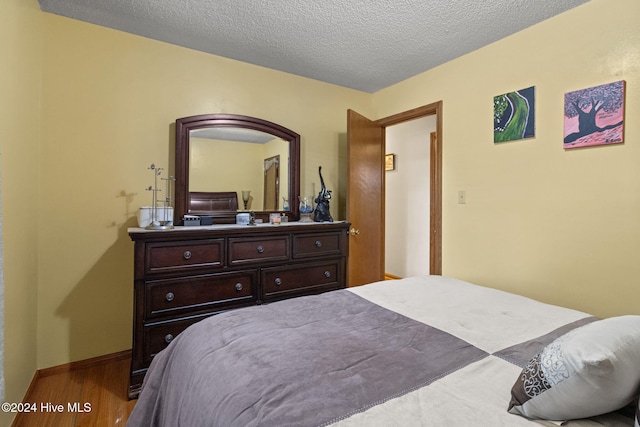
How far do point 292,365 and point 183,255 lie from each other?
1.48 meters

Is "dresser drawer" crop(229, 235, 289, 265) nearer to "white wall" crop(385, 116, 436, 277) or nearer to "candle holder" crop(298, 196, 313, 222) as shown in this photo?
"candle holder" crop(298, 196, 313, 222)

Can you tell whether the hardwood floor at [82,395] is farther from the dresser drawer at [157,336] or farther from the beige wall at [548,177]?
the beige wall at [548,177]

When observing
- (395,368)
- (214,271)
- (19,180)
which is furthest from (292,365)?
(19,180)

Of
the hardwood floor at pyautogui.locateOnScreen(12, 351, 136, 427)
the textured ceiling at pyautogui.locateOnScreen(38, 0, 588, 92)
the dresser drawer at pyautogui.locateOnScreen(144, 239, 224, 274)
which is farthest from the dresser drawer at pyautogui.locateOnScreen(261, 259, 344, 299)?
the textured ceiling at pyautogui.locateOnScreen(38, 0, 588, 92)

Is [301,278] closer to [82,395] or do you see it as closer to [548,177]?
[82,395]

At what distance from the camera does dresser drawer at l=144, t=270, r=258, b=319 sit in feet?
6.86

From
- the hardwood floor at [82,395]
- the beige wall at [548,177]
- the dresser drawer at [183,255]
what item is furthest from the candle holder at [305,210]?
the hardwood floor at [82,395]

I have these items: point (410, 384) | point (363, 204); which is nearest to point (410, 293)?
point (410, 384)

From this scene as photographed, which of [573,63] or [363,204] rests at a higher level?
[573,63]

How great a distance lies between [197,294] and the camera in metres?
2.23

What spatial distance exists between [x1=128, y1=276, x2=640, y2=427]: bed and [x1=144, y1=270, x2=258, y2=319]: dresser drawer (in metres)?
0.80

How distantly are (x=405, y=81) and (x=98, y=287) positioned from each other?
11.1 feet

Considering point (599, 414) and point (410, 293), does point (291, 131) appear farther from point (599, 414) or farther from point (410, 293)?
point (599, 414)

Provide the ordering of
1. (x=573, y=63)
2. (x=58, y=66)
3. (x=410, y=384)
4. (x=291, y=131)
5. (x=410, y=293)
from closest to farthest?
(x=410, y=384) → (x=410, y=293) → (x=573, y=63) → (x=58, y=66) → (x=291, y=131)
